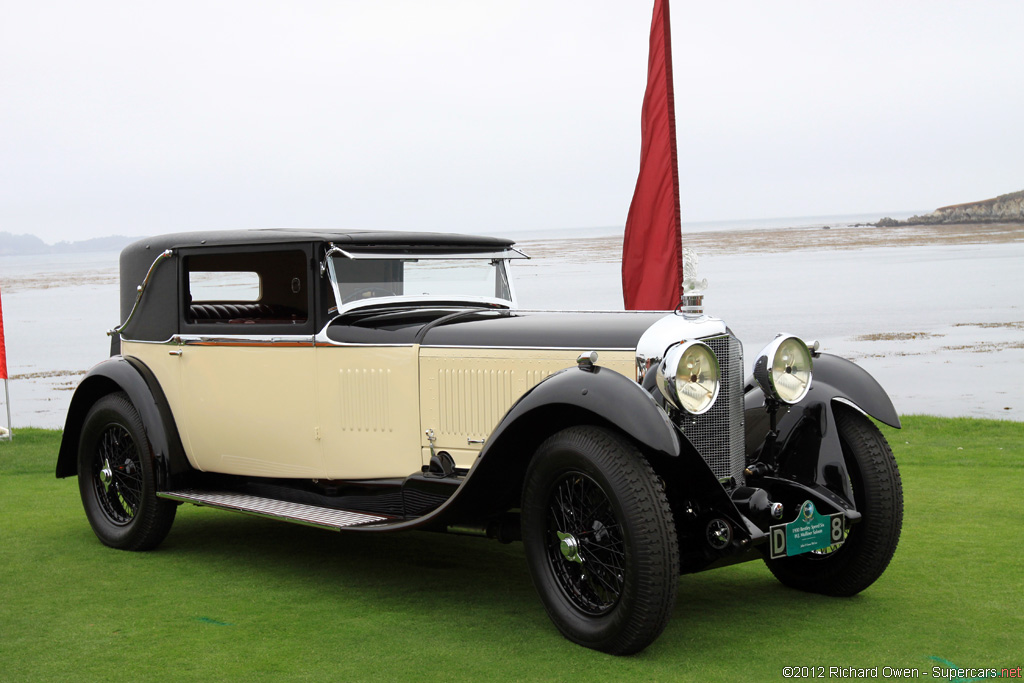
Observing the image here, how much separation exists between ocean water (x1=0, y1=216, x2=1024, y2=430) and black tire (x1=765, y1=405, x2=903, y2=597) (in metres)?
2.02

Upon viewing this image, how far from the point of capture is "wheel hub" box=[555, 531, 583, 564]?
4.16 meters

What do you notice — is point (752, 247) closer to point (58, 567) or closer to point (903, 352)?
point (903, 352)

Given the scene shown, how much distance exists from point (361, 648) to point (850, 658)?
192cm

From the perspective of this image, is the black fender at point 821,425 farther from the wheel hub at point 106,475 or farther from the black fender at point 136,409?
the wheel hub at point 106,475

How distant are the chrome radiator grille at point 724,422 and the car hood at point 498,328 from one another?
0.36 meters

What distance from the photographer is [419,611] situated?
4664 mm

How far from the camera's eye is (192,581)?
209 inches

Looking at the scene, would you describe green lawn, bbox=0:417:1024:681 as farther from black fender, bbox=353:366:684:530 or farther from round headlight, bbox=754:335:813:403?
round headlight, bbox=754:335:813:403

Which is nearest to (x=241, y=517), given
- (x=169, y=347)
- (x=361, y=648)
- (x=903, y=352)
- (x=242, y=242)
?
(x=169, y=347)

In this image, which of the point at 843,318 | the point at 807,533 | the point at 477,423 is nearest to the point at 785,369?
the point at 807,533

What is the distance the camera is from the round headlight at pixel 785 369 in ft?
15.3

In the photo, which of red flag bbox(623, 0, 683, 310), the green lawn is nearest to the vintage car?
the green lawn

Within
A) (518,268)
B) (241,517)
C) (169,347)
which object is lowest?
(241,517)

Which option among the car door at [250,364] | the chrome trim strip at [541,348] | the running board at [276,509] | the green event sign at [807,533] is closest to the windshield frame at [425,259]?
the car door at [250,364]
